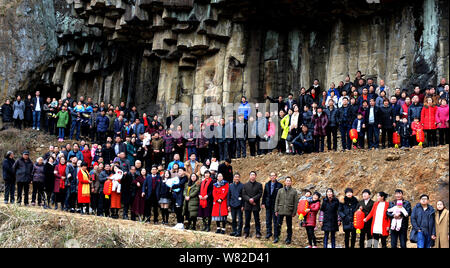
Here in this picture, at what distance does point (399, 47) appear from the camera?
26469mm

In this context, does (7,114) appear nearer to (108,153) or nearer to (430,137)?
(108,153)

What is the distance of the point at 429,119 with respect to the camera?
19.7 metres

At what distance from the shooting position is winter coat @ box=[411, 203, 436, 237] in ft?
47.1

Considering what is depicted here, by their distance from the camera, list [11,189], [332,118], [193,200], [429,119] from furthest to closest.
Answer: [332,118], [11,189], [429,119], [193,200]

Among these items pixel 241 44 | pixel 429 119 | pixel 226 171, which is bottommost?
pixel 226 171

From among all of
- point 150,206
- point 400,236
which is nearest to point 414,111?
point 400,236

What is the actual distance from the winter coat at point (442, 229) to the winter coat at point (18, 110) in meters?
20.5

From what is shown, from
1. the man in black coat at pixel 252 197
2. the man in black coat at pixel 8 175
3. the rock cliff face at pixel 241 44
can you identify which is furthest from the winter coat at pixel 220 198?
the rock cliff face at pixel 241 44

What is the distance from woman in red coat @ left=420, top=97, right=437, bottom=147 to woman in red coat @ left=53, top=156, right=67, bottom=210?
10797mm

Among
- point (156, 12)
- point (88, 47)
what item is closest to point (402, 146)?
point (156, 12)

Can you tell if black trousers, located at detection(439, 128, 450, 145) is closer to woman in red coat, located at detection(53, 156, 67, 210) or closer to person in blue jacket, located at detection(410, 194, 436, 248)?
person in blue jacket, located at detection(410, 194, 436, 248)

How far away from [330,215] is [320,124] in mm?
6161

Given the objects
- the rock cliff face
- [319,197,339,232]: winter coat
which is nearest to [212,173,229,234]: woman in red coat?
[319,197,339,232]: winter coat
